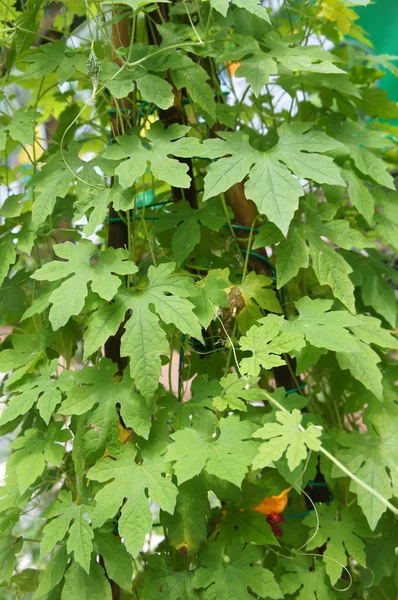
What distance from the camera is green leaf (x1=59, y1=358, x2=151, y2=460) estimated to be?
2.74 ft

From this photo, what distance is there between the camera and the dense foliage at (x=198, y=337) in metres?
0.81

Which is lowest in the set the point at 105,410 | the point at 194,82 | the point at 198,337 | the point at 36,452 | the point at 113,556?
the point at 113,556

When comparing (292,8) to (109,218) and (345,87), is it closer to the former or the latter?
(345,87)

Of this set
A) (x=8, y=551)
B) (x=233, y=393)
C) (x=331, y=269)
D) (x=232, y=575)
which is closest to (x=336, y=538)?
(x=232, y=575)

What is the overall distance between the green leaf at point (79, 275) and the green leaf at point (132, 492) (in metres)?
0.22

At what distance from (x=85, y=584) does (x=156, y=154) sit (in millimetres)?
682

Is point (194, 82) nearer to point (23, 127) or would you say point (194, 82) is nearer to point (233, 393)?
point (23, 127)

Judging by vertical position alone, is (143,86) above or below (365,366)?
above

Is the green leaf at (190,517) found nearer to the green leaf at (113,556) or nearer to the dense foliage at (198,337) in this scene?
the dense foliage at (198,337)

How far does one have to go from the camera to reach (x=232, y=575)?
856 millimetres

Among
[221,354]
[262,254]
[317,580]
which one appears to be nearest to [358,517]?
[317,580]

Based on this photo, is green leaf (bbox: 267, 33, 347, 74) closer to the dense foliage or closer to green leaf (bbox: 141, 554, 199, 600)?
the dense foliage

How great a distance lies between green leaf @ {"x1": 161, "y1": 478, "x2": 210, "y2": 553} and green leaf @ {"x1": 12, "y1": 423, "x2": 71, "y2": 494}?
0.67 feet

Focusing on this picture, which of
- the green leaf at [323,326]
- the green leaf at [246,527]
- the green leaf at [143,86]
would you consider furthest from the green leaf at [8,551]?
the green leaf at [143,86]
